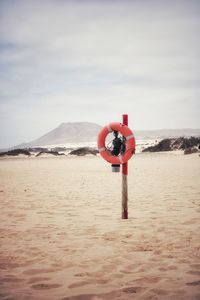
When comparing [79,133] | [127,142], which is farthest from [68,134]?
[127,142]

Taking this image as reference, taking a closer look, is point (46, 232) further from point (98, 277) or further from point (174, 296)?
point (174, 296)

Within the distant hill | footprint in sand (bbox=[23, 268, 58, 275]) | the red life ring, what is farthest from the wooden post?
the distant hill

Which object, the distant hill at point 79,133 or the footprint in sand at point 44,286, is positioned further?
the distant hill at point 79,133

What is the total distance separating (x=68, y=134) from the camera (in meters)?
136

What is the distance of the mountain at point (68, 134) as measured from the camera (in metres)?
125

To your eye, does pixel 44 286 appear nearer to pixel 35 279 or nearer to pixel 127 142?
pixel 35 279

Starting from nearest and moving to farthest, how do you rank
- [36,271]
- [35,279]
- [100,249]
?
[35,279] → [36,271] → [100,249]

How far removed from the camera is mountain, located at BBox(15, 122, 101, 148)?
4929 inches

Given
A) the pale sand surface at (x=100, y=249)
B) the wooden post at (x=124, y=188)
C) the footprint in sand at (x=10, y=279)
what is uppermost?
the wooden post at (x=124, y=188)

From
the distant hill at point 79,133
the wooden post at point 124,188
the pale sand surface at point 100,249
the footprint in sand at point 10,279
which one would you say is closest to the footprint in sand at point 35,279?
the pale sand surface at point 100,249

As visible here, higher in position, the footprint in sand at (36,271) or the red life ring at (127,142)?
the red life ring at (127,142)

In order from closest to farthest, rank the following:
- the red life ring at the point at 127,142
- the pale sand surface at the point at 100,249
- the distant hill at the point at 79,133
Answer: the pale sand surface at the point at 100,249 → the red life ring at the point at 127,142 → the distant hill at the point at 79,133

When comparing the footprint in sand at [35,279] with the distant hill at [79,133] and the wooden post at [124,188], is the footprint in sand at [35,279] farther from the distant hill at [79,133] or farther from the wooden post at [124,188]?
Result: the distant hill at [79,133]

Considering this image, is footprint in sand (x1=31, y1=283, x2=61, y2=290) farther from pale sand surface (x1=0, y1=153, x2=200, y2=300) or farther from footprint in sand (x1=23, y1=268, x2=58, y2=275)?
footprint in sand (x1=23, y1=268, x2=58, y2=275)
